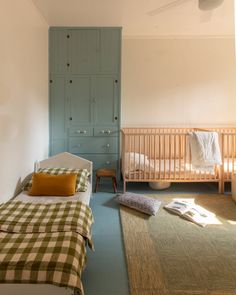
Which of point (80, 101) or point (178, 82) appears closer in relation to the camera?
point (80, 101)

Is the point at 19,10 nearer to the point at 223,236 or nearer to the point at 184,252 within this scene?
the point at 184,252

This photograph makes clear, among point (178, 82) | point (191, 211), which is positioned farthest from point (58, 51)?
point (191, 211)

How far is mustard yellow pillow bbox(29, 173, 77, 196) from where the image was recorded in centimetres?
272

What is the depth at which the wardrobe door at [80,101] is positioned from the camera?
4.07 metres

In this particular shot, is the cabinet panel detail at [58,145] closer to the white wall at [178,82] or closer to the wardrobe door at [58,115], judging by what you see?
the wardrobe door at [58,115]

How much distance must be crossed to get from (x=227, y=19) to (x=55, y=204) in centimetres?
355

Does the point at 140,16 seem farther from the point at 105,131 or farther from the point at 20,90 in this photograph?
the point at 20,90

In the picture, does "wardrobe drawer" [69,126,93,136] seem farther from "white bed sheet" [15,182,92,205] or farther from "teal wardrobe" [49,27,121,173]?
"white bed sheet" [15,182,92,205]

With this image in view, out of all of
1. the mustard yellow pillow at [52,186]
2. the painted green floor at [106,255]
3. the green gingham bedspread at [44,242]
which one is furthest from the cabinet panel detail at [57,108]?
the green gingham bedspread at [44,242]

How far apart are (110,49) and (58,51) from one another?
84cm

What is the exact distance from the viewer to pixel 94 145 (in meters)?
4.13

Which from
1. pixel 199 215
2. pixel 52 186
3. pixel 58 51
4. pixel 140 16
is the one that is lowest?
pixel 199 215

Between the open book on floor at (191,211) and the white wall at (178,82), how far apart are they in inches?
72.8

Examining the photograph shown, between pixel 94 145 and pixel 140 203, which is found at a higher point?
pixel 94 145
